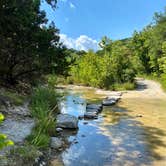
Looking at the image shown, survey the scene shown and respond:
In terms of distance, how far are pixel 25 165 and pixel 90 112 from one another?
626 centimetres

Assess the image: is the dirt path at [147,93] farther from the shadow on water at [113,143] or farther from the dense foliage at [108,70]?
the shadow on water at [113,143]

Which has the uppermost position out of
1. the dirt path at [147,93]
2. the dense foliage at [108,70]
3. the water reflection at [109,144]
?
the dense foliage at [108,70]

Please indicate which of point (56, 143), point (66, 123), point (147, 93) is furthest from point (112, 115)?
point (147, 93)

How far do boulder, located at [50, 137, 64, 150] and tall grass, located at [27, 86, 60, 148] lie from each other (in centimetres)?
16

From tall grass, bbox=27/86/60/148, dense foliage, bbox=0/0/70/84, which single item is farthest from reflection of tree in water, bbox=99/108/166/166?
dense foliage, bbox=0/0/70/84

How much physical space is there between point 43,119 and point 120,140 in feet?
6.41

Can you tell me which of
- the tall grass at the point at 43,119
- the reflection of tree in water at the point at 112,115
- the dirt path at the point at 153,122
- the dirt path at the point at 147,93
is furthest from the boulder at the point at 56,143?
the dirt path at the point at 147,93

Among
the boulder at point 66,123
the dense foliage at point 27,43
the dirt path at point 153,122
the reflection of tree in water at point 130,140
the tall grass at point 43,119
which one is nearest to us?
the reflection of tree in water at point 130,140

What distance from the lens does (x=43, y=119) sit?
7.66m

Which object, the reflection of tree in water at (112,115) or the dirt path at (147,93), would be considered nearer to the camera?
the reflection of tree in water at (112,115)

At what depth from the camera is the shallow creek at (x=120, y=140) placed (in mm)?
6323

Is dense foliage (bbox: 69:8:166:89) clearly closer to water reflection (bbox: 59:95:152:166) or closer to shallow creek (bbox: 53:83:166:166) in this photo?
shallow creek (bbox: 53:83:166:166)

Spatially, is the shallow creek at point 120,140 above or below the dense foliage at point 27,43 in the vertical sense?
below

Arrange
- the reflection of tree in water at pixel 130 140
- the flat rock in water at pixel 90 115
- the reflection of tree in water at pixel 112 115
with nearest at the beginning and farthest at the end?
the reflection of tree in water at pixel 130 140 → the reflection of tree in water at pixel 112 115 → the flat rock in water at pixel 90 115
